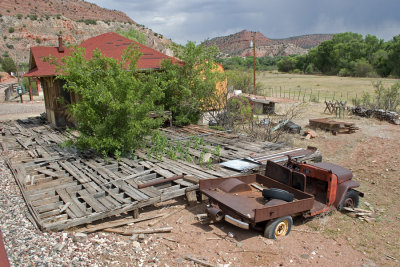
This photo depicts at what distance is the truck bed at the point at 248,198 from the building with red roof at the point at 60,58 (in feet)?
28.6

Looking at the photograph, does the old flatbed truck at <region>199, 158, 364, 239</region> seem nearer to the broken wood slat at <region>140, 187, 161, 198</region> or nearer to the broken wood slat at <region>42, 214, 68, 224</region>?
the broken wood slat at <region>140, 187, 161, 198</region>

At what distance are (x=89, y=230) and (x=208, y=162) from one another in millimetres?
4135

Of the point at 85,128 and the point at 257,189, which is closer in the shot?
the point at 257,189

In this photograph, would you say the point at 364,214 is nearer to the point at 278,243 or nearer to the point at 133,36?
the point at 278,243

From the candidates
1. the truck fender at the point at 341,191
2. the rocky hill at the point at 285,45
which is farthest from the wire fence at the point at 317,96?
the rocky hill at the point at 285,45

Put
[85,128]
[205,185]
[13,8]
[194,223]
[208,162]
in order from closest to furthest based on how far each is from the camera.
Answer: [194,223], [205,185], [208,162], [85,128], [13,8]

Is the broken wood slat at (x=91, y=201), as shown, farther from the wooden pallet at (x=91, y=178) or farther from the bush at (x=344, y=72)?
the bush at (x=344, y=72)

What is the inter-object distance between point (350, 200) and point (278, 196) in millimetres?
2349

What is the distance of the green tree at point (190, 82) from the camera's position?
14.4m

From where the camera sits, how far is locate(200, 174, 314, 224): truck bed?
573cm

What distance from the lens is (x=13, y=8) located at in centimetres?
8444

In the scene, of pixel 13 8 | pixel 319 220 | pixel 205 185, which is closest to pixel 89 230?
pixel 205 185

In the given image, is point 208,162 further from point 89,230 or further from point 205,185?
point 89,230

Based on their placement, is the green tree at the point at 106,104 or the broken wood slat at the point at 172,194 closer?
the broken wood slat at the point at 172,194
